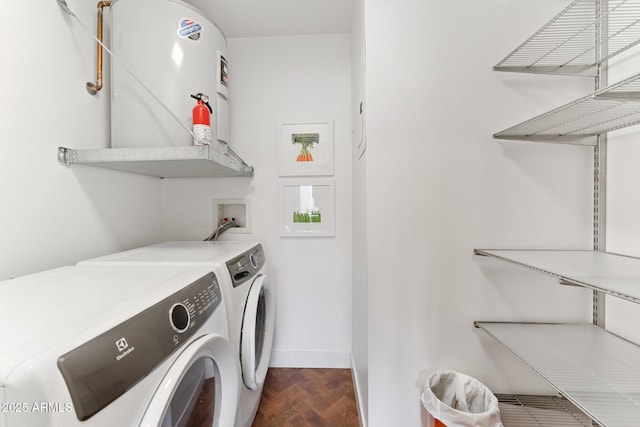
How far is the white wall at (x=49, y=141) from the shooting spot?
919 mm

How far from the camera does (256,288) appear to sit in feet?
3.90

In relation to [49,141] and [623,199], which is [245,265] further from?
[623,199]

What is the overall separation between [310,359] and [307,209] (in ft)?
3.60

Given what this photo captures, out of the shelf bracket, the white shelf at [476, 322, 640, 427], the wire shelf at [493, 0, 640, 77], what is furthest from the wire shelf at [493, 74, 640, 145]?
the shelf bracket

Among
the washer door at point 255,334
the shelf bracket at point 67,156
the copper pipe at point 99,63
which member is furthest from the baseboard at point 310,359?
the copper pipe at point 99,63

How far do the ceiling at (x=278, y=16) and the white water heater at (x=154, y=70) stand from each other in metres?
0.48

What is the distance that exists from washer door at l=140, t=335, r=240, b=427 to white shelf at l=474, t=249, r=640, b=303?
103 cm

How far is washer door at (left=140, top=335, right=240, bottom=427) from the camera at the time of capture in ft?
1.76

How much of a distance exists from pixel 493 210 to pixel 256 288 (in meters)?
1.15

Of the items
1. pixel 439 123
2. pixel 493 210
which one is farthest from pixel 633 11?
pixel 493 210

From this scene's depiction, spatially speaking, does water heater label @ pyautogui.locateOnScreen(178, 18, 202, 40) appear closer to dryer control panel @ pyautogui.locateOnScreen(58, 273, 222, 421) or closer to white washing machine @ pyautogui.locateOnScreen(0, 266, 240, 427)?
white washing machine @ pyautogui.locateOnScreen(0, 266, 240, 427)

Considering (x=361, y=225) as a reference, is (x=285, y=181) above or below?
above

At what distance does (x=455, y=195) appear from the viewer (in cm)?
111

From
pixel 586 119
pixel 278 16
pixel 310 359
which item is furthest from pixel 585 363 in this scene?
pixel 278 16
